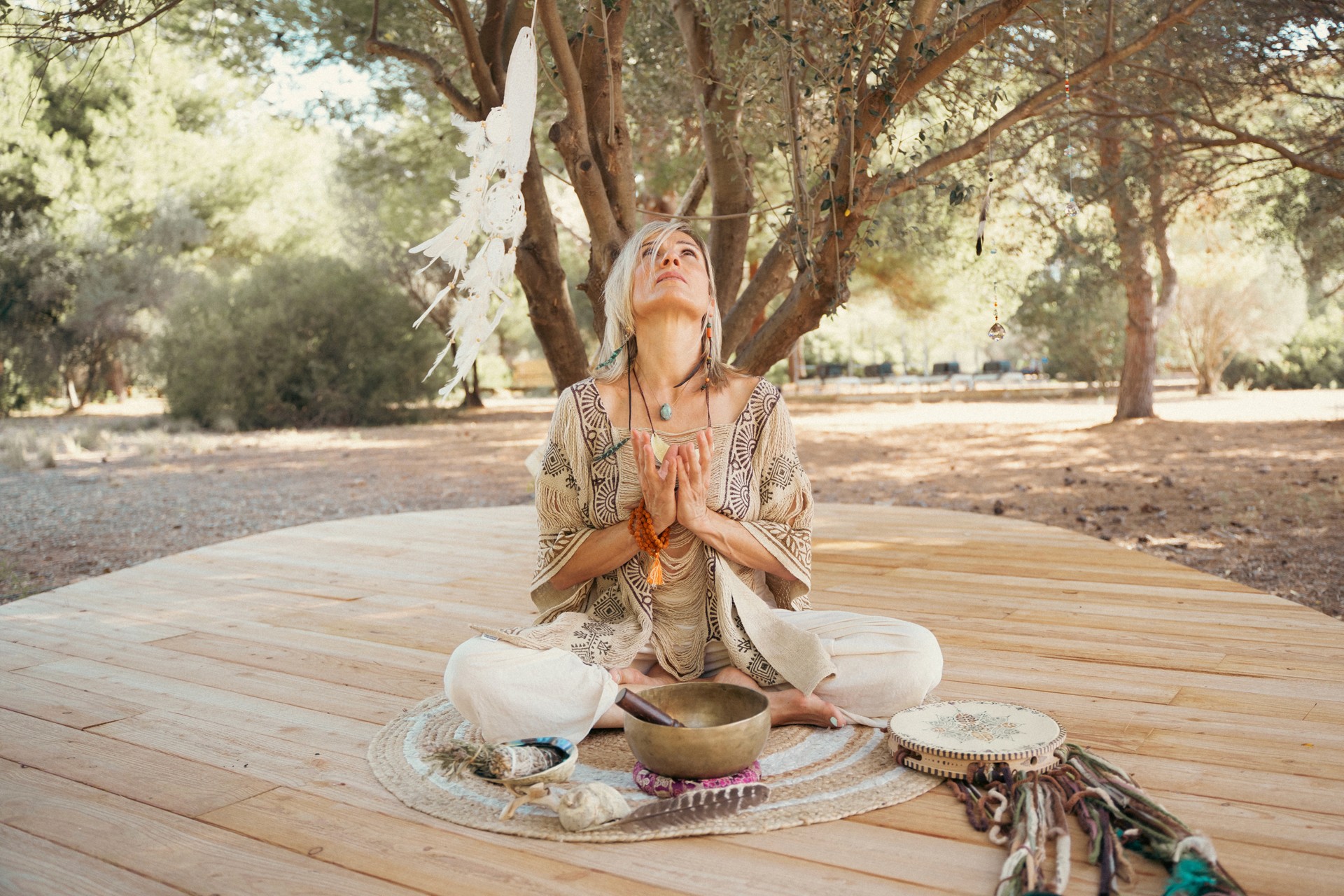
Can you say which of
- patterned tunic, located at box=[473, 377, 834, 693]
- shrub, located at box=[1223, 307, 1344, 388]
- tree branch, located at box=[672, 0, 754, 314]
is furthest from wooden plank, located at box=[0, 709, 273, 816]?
shrub, located at box=[1223, 307, 1344, 388]

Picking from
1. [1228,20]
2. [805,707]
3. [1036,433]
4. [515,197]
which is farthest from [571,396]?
[1036,433]

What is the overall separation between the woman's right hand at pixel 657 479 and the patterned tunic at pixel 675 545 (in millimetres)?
140

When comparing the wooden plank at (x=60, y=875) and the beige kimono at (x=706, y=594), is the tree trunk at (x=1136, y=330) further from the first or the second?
the wooden plank at (x=60, y=875)

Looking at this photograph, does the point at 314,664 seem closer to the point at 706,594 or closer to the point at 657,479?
the point at 706,594

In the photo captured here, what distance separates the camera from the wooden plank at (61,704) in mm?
2529

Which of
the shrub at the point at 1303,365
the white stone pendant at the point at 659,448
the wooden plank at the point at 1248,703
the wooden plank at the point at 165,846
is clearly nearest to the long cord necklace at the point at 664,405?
the white stone pendant at the point at 659,448

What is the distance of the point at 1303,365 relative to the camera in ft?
51.1

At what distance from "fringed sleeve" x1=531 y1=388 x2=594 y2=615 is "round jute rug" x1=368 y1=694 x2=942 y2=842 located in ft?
1.31

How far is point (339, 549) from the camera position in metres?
4.79

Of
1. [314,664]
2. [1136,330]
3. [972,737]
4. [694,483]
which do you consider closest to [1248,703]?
[972,737]

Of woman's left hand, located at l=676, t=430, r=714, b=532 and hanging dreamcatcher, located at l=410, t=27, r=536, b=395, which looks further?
hanging dreamcatcher, located at l=410, t=27, r=536, b=395

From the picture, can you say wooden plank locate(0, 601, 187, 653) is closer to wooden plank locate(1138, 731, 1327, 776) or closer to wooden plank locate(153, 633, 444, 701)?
wooden plank locate(153, 633, 444, 701)

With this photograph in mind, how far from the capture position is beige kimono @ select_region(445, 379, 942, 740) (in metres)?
2.32

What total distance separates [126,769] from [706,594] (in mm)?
1270
